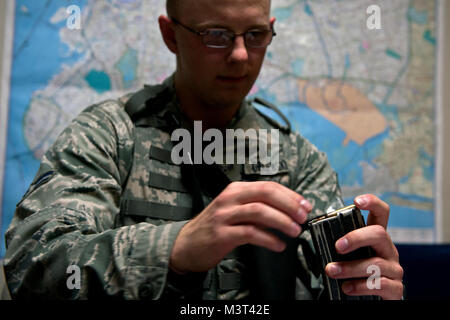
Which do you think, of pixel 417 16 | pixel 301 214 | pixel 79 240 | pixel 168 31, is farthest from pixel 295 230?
pixel 417 16

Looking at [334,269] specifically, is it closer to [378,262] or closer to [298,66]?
[378,262]

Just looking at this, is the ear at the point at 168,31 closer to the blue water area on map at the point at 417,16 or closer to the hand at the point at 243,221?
the hand at the point at 243,221

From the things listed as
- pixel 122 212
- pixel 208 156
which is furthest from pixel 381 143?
pixel 122 212

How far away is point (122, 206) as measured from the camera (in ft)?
2.14

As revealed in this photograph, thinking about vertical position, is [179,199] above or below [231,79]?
below

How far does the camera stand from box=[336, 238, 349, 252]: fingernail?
452 mm

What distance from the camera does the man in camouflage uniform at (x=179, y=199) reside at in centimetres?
43

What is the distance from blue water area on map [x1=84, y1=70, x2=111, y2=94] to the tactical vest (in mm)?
398

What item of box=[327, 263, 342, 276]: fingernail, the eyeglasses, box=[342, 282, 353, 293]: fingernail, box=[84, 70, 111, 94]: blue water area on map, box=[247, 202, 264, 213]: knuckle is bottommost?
box=[342, 282, 353, 293]: fingernail

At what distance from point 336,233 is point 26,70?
95cm

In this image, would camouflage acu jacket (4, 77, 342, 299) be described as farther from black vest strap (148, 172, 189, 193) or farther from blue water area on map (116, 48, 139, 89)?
blue water area on map (116, 48, 139, 89)

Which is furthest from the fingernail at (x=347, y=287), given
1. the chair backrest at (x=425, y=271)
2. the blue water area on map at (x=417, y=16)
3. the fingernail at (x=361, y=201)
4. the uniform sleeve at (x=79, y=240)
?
the blue water area on map at (x=417, y=16)

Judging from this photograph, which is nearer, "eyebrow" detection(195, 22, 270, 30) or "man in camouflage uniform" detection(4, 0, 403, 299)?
"man in camouflage uniform" detection(4, 0, 403, 299)

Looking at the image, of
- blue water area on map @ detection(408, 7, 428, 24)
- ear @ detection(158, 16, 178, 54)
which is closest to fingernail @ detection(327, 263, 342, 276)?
ear @ detection(158, 16, 178, 54)
